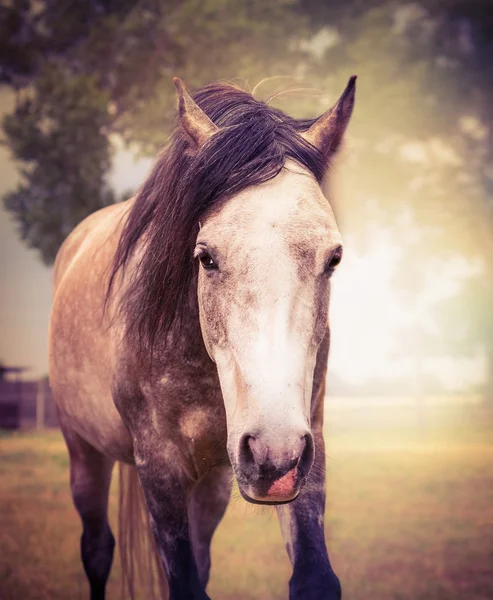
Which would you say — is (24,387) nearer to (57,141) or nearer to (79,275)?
(57,141)

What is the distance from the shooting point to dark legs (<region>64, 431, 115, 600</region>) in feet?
11.4

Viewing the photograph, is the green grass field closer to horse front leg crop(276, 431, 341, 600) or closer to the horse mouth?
horse front leg crop(276, 431, 341, 600)

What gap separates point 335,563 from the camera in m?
4.93

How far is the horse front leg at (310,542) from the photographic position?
194 centimetres

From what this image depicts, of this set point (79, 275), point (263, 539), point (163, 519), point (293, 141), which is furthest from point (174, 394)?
point (263, 539)

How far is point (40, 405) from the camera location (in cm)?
1395

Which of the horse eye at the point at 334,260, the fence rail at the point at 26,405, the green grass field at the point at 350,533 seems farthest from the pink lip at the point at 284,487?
the fence rail at the point at 26,405

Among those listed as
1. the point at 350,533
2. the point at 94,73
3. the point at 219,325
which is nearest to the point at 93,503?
the point at 219,325

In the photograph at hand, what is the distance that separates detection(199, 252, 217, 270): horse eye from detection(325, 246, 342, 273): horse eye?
0.30 metres

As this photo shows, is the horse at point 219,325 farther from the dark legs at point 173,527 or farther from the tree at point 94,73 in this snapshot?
the tree at point 94,73

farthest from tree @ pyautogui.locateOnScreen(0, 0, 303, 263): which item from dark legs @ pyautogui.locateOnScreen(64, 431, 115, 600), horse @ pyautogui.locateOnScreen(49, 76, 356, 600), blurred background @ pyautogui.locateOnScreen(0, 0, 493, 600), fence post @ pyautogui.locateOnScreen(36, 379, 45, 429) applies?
horse @ pyautogui.locateOnScreen(49, 76, 356, 600)

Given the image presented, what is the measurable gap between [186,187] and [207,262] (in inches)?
12.1

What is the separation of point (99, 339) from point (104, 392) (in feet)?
0.71

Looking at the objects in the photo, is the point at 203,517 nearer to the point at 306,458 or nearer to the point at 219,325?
the point at 219,325
